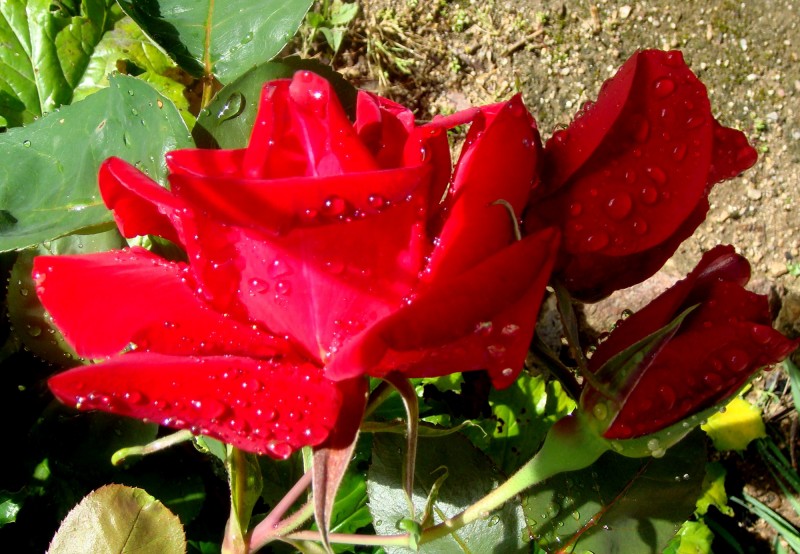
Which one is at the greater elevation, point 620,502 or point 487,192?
point 487,192

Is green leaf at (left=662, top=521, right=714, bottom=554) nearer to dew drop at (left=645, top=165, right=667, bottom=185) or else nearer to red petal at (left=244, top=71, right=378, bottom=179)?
dew drop at (left=645, top=165, right=667, bottom=185)

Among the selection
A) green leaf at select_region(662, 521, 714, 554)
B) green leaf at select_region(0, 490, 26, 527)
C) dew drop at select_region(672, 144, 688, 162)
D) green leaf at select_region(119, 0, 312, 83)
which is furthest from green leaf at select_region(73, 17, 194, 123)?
green leaf at select_region(662, 521, 714, 554)

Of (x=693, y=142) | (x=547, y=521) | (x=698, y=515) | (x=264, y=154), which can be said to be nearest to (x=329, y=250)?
(x=264, y=154)

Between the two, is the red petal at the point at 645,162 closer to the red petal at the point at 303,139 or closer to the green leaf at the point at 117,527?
the red petal at the point at 303,139

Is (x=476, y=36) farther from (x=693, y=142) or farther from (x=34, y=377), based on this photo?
(x=693, y=142)

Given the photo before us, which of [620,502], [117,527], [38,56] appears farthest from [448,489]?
[38,56]

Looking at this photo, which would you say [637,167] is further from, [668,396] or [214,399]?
[214,399]
